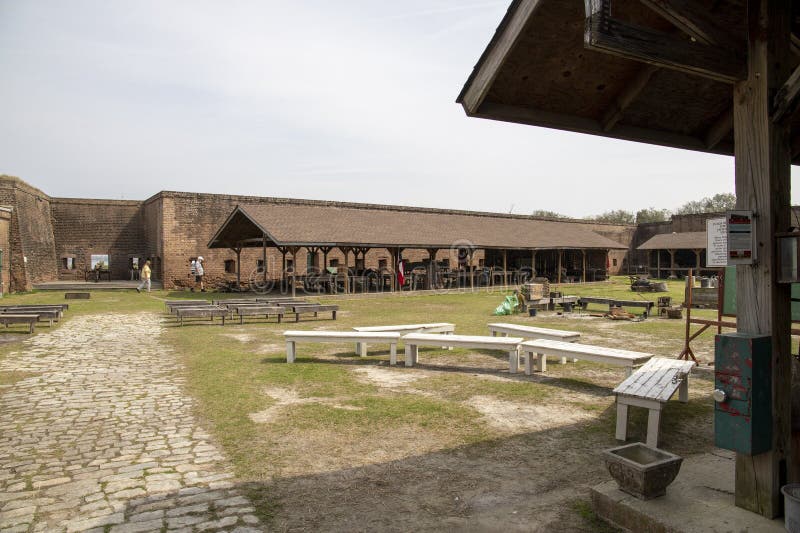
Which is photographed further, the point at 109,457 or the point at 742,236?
the point at 109,457

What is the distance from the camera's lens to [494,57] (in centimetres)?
340

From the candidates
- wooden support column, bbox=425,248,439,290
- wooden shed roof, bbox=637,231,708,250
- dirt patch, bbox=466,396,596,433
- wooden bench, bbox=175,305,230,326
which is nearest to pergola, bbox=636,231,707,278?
wooden shed roof, bbox=637,231,708,250

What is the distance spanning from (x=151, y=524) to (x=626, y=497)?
288 centimetres

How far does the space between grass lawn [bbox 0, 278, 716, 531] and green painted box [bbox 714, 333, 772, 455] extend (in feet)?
3.30

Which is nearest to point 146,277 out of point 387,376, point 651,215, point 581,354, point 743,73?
point 387,376

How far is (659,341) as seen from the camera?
10242 mm

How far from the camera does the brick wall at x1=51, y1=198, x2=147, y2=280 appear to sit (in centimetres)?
3216

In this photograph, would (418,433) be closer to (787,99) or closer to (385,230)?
(787,99)

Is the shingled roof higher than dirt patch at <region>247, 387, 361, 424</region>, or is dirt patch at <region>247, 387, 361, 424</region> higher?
the shingled roof

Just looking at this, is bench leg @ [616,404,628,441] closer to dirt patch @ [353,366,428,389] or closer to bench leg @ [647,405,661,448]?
bench leg @ [647,405,661,448]

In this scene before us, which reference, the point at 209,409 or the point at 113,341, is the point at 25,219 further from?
the point at 209,409

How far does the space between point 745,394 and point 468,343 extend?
16.4 ft

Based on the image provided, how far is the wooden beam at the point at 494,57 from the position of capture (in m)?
3.14

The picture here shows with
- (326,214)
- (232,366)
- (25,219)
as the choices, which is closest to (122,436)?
(232,366)
